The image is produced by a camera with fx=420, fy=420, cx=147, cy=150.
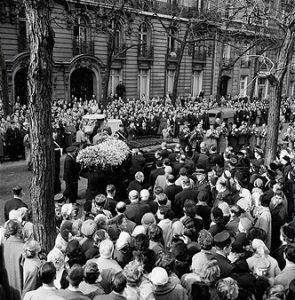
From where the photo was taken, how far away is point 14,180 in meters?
13.9

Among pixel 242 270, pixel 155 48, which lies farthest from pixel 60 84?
pixel 242 270

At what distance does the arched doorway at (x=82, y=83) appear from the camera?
3122 cm

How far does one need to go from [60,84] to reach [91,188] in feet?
67.2

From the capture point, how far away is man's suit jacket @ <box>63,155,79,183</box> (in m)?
10.9

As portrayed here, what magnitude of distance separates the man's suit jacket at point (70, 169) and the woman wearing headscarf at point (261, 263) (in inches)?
250

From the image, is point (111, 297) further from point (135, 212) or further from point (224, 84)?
point (224, 84)

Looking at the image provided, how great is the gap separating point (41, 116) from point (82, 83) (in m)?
26.0

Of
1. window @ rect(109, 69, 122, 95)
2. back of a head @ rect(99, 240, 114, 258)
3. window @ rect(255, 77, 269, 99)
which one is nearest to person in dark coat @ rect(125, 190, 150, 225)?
back of a head @ rect(99, 240, 114, 258)

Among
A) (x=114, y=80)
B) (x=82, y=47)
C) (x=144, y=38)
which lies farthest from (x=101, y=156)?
(x=144, y=38)

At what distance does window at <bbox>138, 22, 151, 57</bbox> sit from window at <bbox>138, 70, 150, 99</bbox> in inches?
60.2

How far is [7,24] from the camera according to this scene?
26.2 metres

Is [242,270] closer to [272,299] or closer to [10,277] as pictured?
[272,299]

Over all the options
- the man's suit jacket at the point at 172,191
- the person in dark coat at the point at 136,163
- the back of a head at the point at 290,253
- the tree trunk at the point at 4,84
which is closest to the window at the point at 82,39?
the tree trunk at the point at 4,84

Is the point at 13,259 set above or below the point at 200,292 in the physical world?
below
